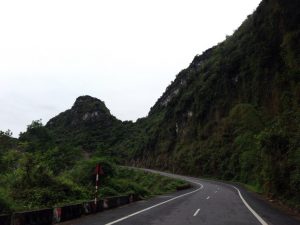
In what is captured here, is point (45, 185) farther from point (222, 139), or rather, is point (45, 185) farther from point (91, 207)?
point (222, 139)

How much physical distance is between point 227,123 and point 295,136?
170 ft

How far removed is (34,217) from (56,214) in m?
1.61

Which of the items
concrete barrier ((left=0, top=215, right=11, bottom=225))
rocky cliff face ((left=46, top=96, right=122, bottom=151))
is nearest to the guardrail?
concrete barrier ((left=0, top=215, right=11, bottom=225))

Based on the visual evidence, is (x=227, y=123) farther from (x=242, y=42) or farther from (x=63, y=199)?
(x=63, y=199)

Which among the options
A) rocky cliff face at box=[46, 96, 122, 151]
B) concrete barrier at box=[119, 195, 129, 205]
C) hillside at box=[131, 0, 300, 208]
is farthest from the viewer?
rocky cliff face at box=[46, 96, 122, 151]

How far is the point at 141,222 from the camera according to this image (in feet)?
44.1

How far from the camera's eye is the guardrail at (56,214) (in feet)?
36.4

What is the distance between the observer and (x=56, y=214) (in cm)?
1365

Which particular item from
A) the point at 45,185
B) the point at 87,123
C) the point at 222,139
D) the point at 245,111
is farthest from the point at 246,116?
the point at 87,123

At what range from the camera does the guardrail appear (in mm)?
11109

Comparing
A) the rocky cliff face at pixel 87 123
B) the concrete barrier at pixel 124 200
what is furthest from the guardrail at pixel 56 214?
the rocky cliff face at pixel 87 123

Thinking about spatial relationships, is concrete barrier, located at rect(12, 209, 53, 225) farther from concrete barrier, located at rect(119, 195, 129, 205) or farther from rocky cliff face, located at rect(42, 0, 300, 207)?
rocky cliff face, located at rect(42, 0, 300, 207)

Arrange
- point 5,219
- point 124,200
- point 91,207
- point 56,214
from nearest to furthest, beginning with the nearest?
1. point 5,219
2. point 56,214
3. point 91,207
4. point 124,200

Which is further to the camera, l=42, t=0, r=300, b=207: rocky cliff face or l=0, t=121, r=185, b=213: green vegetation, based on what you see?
l=42, t=0, r=300, b=207: rocky cliff face
